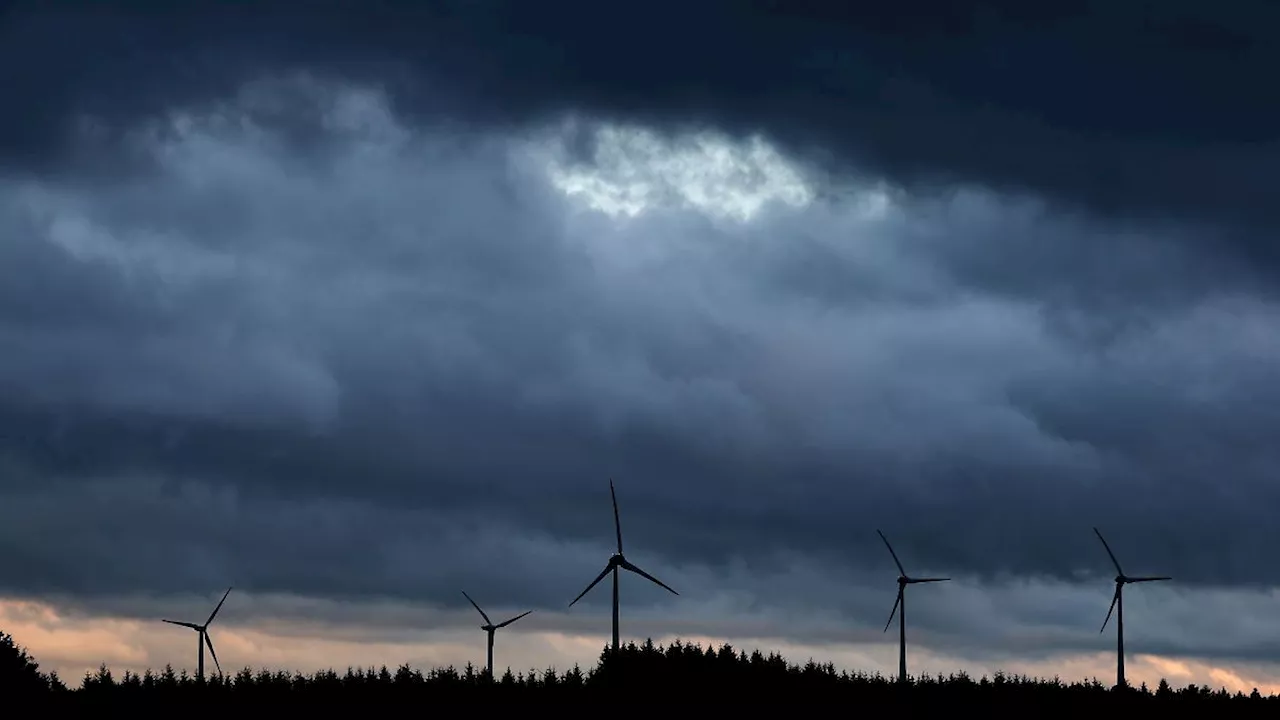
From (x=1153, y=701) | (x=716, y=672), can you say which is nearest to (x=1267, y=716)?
(x=1153, y=701)

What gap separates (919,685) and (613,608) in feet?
101

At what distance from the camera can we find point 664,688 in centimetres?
16512

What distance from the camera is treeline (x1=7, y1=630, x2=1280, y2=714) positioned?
6132 inches

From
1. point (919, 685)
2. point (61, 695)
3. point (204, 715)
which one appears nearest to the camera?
point (204, 715)

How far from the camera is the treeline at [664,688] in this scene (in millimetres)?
155750

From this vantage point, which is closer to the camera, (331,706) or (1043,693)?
(331,706)

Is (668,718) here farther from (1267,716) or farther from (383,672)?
(1267,716)

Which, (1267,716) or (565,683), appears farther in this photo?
(1267,716)

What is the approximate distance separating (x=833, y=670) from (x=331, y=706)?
48.9m

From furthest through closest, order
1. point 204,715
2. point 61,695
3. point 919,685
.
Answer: point 919,685, point 61,695, point 204,715

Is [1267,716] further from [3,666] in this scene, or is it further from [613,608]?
[3,666]

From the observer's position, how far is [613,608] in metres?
167

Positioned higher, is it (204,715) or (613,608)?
(613,608)

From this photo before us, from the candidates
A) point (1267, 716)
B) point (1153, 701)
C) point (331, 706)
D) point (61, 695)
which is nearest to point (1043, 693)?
point (1153, 701)
